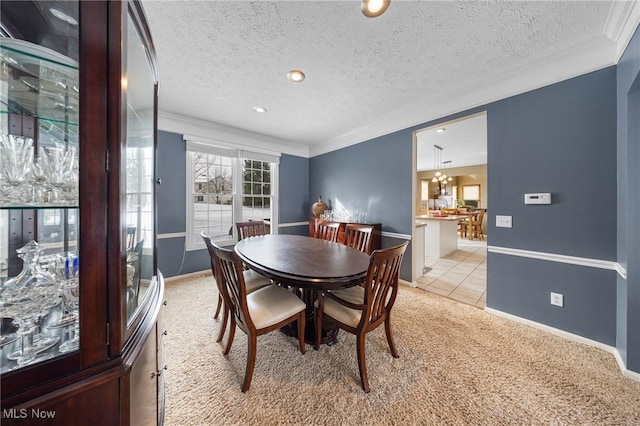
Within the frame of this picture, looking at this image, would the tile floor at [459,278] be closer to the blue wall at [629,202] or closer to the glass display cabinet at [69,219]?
the blue wall at [629,202]

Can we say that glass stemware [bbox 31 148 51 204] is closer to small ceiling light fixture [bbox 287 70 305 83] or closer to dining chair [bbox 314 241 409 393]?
dining chair [bbox 314 241 409 393]

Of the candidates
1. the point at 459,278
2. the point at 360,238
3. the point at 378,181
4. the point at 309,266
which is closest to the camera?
the point at 309,266

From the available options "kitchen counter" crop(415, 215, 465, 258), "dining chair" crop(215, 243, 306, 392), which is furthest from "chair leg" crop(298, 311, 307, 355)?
"kitchen counter" crop(415, 215, 465, 258)

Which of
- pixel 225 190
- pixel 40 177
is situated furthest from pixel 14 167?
pixel 225 190

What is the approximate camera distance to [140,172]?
101cm

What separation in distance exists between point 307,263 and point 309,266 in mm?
80

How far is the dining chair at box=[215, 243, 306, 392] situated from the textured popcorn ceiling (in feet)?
5.75

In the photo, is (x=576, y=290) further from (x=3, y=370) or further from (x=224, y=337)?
(x=3, y=370)

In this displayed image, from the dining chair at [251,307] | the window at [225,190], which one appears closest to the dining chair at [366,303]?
the dining chair at [251,307]

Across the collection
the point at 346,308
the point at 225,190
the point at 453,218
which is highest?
the point at 225,190

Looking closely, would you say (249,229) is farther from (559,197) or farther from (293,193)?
(559,197)

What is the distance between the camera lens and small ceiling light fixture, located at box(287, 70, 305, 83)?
2.21 m

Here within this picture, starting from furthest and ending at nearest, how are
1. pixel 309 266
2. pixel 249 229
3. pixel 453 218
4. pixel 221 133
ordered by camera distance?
pixel 453 218 < pixel 221 133 < pixel 249 229 < pixel 309 266

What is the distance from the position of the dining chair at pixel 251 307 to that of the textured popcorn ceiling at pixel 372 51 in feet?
5.75
